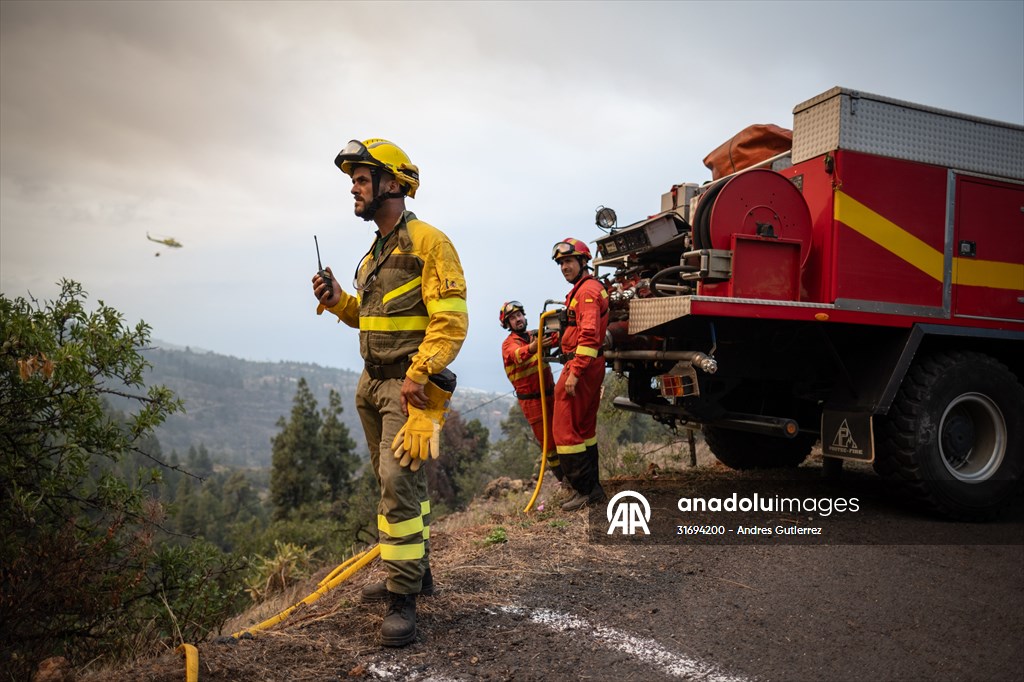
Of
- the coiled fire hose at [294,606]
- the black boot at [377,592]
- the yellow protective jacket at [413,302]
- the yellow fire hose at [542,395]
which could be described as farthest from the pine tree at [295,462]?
the yellow protective jacket at [413,302]

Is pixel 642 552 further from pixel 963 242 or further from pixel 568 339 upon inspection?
pixel 963 242

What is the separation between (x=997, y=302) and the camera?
6.15 metres

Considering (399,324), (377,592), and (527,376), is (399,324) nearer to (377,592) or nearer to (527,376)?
(377,592)

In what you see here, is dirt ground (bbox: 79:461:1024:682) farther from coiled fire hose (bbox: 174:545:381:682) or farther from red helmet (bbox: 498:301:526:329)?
red helmet (bbox: 498:301:526:329)

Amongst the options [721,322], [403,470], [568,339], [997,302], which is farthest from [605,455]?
[403,470]

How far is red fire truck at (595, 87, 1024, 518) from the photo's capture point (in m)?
5.43

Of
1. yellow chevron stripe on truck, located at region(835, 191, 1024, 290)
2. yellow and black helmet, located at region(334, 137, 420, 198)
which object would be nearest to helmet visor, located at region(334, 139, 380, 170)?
yellow and black helmet, located at region(334, 137, 420, 198)

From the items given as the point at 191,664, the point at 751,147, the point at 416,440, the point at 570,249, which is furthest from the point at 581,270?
the point at 191,664

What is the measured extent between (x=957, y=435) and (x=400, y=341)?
5019mm

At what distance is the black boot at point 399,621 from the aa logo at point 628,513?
2.30 meters

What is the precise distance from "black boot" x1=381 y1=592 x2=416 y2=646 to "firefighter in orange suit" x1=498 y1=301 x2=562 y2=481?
3.48m

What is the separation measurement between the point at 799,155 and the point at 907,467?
8.81ft

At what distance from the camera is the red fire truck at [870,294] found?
543 centimetres

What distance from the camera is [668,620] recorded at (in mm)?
3881
